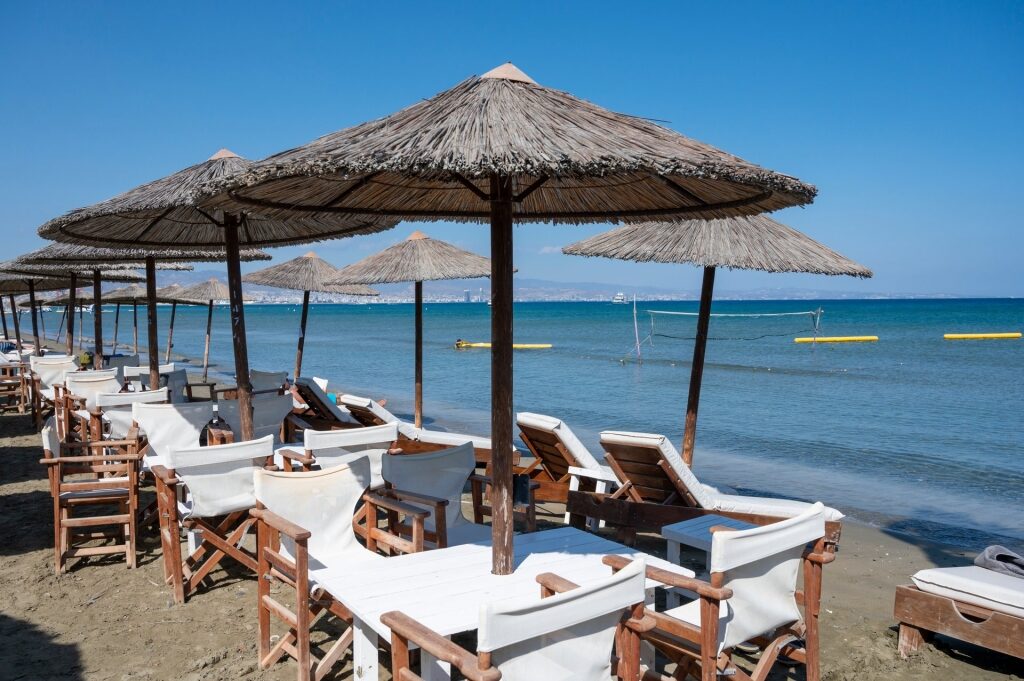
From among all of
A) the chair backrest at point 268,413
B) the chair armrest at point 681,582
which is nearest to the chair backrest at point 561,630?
the chair armrest at point 681,582

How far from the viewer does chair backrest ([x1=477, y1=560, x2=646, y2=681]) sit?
1934 mm

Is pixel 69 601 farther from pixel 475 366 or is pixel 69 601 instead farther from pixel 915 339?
pixel 915 339

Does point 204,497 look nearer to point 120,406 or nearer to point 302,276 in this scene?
point 120,406

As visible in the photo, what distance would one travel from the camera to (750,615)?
2793 mm

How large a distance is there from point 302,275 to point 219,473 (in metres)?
8.05

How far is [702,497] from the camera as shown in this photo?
5.19m

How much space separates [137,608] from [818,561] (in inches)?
137

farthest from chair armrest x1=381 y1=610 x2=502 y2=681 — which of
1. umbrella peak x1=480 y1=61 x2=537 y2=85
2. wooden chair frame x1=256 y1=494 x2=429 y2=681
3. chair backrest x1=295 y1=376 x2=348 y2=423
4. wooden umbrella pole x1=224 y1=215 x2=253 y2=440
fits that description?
chair backrest x1=295 y1=376 x2=348 y2=423

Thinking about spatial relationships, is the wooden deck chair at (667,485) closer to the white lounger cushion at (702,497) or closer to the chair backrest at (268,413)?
the white lounger cushion at (702,497)

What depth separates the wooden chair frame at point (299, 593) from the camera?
123 inches

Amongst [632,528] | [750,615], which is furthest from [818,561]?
[632,528]

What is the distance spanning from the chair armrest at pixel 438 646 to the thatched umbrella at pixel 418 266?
6673mm

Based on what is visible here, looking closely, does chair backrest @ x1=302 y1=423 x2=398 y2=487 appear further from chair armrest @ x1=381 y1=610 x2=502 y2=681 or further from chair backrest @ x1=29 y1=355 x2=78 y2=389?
chair backrest @ x1=29 y1=355 x2=78 y2=389

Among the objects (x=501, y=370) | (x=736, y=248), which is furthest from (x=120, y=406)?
(x=736, y=248)
